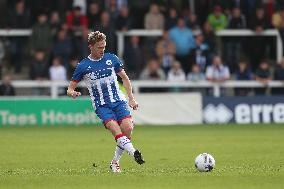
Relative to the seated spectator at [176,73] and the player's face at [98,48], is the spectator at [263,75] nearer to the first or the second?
the seated spectator at [176,73]

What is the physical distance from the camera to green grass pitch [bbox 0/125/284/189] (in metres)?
12.3

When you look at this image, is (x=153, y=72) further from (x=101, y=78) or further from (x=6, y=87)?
(x=101, y=78)

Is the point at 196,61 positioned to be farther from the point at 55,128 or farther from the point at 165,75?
the point at 55,128

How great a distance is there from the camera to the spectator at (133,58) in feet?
92.7

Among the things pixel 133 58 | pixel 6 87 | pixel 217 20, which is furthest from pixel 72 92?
pixel 217 20

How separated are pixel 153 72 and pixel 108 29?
1848mm

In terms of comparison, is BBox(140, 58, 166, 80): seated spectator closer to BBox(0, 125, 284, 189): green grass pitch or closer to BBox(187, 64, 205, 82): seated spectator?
BBox(187, 64, 205, 82): seated spectator

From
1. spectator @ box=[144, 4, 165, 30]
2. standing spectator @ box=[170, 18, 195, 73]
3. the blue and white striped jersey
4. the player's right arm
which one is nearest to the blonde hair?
the blue and white striped jersey

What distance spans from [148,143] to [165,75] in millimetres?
7989

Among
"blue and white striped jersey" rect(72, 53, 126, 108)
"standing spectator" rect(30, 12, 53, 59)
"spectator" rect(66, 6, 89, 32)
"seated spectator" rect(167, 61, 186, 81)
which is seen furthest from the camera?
"spectator" rect(66, 6, 89, 32)

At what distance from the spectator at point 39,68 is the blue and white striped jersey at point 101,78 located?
44.9ft

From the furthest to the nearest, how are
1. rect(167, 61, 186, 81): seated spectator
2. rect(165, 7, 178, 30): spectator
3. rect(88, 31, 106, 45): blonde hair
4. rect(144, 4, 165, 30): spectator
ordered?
rect(144, 4, 165, 30): spectator
rect(165, 7, 178, 30): spectator
rect(167, 61, 186, 81): seated spectator
rect(88, 31, 106, 45): blonde hair

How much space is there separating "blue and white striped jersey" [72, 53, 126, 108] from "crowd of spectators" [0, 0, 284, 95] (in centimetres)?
1347

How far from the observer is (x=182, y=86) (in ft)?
93.6
